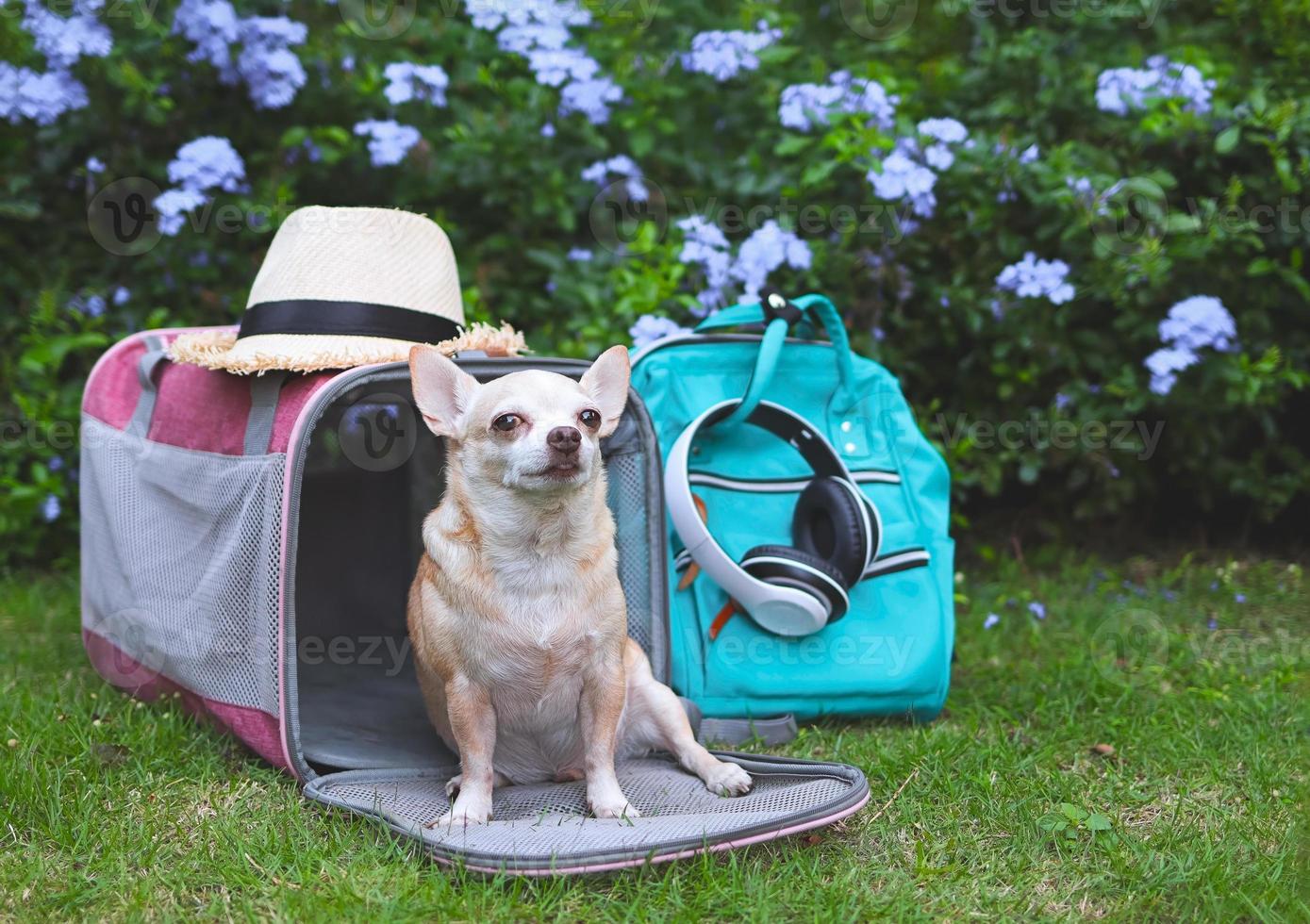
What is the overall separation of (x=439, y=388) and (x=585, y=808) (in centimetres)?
88

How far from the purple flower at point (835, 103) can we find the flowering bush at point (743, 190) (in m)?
0.01

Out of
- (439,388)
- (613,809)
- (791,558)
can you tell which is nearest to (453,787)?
(613,809)

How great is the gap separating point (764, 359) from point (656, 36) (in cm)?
176

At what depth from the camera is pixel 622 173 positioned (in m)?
3.92

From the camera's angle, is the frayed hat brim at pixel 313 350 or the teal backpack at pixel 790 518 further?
the teal backpack at pixel 790 518

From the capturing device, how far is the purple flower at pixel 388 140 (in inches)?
144

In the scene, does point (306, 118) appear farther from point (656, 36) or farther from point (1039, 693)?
point (1039, 693)

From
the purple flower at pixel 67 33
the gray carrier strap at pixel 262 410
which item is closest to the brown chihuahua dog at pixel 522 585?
the gray carrier strap at pixel 262 410

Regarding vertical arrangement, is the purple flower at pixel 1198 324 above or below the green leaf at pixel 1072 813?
above

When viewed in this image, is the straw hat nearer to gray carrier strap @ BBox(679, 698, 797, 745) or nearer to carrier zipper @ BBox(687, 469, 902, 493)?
carrier zipper @ BBox(687, 469, 902, 493)

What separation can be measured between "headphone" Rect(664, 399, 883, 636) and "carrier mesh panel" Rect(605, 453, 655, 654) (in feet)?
0.23

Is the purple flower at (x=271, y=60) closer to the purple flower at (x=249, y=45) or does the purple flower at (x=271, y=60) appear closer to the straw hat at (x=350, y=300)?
the purple flower at (x=249, y=45)

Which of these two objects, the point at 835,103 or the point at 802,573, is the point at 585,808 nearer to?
the point at 802,573

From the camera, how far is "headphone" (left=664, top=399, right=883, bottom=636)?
8.62 ft
